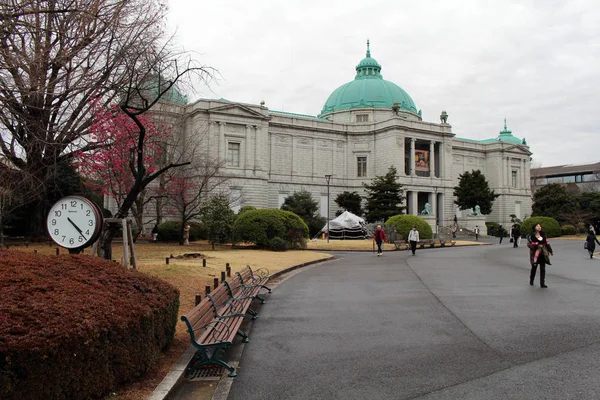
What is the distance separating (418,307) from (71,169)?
1039 inches

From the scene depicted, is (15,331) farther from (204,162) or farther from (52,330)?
(204,162)

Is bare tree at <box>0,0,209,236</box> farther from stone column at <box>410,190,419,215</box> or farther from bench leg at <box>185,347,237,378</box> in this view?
stone column at <box>410,190,419,215</box>

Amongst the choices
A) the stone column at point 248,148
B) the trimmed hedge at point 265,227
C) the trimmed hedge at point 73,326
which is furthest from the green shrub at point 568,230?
the trimmed hedge at point 73,326

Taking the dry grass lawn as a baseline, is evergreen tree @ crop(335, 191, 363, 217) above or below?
above

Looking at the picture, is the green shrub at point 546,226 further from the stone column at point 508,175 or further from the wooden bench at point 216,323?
the wooden bench at point 216,323

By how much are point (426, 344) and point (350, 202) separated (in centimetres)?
5146

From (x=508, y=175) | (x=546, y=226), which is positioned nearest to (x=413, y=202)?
(x=546, y=226)

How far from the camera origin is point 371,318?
29.7ft

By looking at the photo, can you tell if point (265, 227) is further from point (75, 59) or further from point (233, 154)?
point (233, 154)

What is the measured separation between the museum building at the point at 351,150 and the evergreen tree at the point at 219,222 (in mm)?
21599

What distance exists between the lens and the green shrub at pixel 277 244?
27.8 metres

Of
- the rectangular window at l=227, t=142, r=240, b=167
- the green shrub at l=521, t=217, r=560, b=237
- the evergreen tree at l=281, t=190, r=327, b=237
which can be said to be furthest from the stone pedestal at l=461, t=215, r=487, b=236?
the rectangular window at l=227, t=142, r=240, b=167

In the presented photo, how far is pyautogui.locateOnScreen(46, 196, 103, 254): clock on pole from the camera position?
25.5 feet

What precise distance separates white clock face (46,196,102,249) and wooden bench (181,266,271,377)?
2181 millimetres
